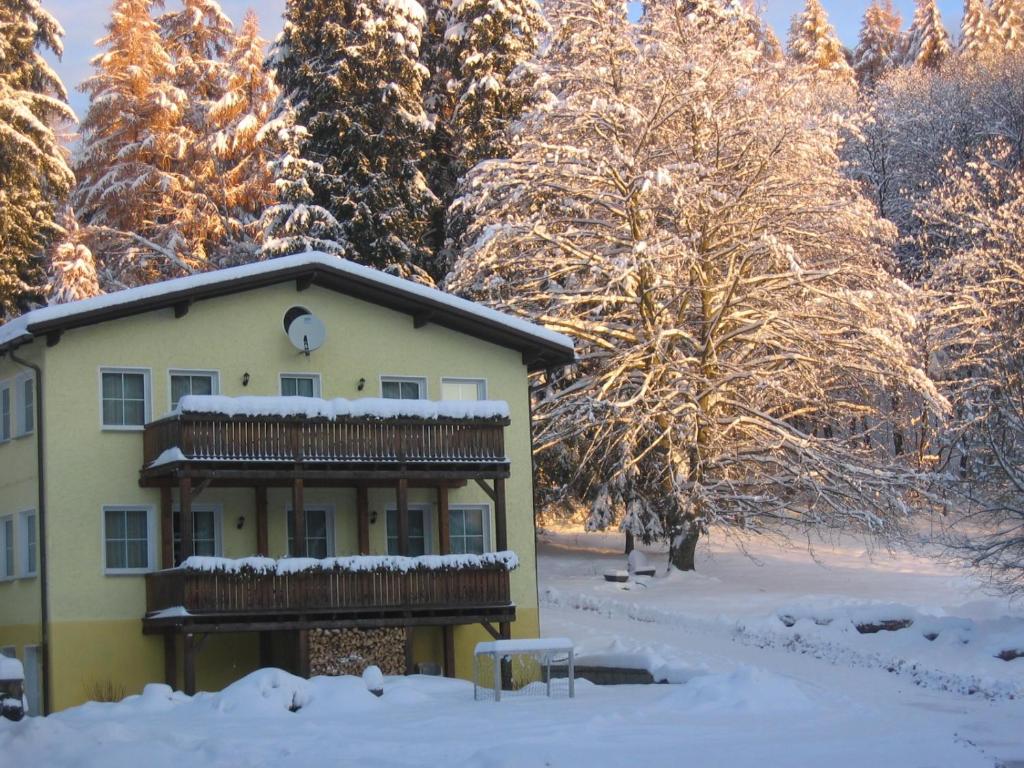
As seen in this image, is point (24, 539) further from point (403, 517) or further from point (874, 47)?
point (874, 47)

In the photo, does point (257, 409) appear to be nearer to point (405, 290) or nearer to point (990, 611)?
point (405, 290)

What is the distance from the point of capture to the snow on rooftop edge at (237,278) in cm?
2617

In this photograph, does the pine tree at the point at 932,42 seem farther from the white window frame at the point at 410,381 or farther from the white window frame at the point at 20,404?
the white window frame at the point at 20,404

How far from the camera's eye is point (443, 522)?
96.3ft

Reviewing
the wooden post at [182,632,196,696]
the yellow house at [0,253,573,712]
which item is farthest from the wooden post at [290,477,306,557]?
the wooden post at [182,632,196,696]

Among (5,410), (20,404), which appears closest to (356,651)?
(20,404)

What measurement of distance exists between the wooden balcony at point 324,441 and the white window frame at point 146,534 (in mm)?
804

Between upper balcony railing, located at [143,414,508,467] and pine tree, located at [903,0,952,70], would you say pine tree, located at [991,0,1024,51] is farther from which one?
upper balcony railing, located at [143,414,508,467]

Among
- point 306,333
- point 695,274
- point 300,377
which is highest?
point 695,274

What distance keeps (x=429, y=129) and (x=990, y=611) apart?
2242 cm

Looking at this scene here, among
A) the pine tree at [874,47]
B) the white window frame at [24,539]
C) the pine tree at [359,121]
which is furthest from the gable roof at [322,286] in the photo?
the pine tree at [874,47]

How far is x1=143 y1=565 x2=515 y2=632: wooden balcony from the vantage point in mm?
25672

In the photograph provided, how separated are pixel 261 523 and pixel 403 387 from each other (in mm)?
4078

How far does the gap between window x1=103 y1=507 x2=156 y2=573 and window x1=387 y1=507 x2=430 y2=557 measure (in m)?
4.80
